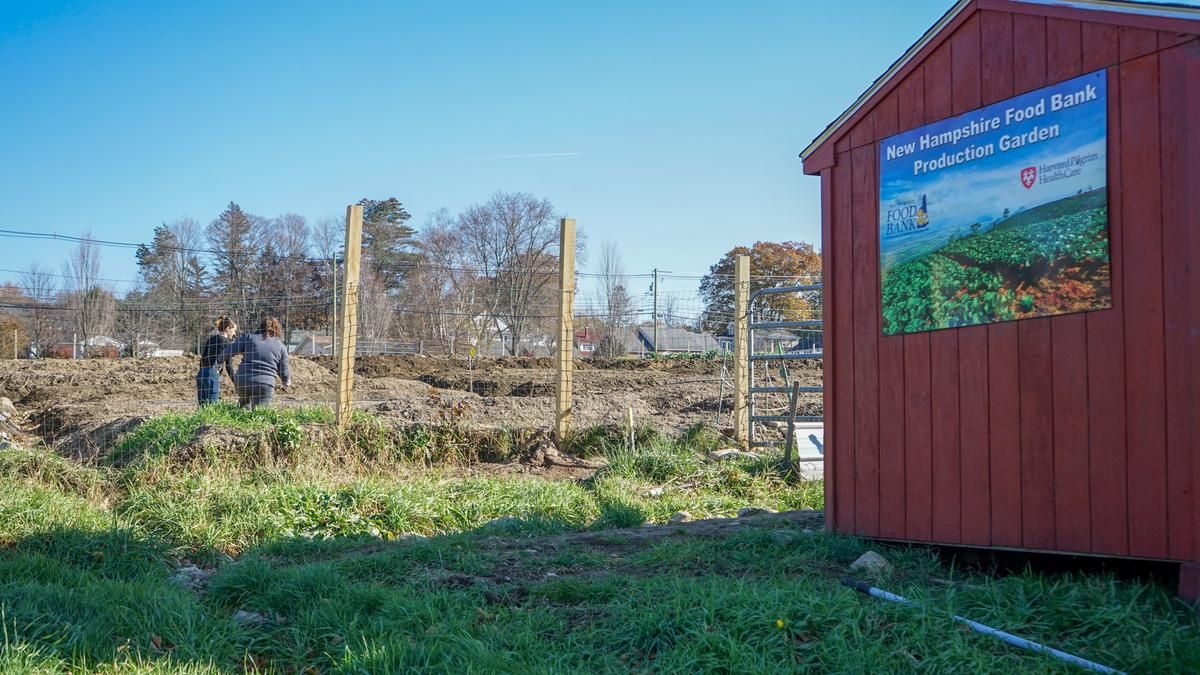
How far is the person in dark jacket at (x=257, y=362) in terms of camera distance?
10.2 meters

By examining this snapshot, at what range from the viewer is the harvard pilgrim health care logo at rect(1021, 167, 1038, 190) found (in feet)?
15.5

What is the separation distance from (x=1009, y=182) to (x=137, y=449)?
25.6 feet

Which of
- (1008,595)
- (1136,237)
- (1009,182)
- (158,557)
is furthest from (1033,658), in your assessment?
(158,557)

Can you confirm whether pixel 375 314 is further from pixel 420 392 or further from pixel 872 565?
pixel 872 565

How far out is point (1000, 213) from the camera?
4.86 metres

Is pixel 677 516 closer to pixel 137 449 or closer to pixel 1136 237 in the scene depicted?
pixel 1136 237

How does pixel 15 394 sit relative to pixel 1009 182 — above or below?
below

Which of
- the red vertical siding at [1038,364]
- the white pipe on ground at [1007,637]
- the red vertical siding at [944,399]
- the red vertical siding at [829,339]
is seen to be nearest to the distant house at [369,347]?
the red vertical siding at [829,339]

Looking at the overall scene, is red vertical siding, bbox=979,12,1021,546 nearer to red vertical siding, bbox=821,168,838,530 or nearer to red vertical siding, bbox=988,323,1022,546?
red vertical siding, bbox=988,323,1022,546

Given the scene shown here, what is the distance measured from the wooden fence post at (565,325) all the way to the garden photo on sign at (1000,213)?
493 centimetres

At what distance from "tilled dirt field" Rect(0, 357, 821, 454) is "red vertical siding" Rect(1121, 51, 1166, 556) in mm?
6889

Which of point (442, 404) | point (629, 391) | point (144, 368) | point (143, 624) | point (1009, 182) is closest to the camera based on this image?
point (143, 624)

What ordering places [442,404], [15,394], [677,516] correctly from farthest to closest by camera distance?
[15,394]
[442,404]
[677,516]

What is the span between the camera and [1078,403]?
4.50 m
